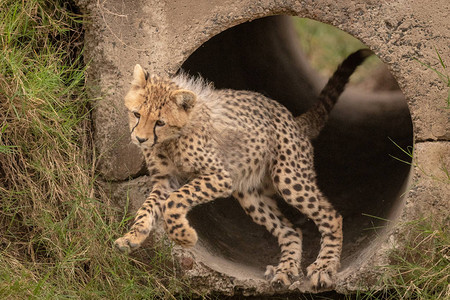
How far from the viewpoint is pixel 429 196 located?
473 centimetres

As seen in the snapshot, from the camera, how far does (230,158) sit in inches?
197

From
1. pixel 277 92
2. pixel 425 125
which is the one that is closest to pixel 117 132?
pixel 425 125

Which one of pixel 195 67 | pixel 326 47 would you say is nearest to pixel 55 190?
pixel 195 67

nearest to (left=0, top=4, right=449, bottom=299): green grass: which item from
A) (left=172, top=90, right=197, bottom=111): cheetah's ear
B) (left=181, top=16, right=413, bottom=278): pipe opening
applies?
(left=181, top=16, right=413, bottom=278): pipe opening

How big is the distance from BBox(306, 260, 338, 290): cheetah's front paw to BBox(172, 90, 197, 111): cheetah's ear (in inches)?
54.5

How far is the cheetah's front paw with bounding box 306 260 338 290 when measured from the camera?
4.97 m

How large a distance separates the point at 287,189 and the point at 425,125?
3.30ft

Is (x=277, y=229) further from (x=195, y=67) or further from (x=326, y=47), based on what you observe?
(x=326, y=47)

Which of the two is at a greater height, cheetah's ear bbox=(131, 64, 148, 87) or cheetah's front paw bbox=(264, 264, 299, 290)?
cheetah's ear bbox=(131, 64, 148, 87)

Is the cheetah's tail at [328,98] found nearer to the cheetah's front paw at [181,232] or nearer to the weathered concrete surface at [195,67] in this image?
the weathered concrete surface at [195,67]

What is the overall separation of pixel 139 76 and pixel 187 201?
813mm

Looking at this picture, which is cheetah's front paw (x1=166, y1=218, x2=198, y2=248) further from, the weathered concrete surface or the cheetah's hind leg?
the cheetah's hind leg

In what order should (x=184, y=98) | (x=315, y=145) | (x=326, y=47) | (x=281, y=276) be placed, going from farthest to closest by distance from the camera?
1. (x=326, y=47)
2. (x=315, y=145)
3. (x=281, y=276)
4. (x=184, y=98)

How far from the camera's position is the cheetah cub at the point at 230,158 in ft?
14.9
